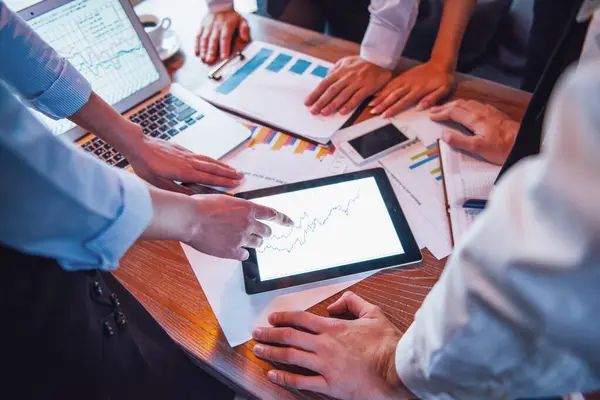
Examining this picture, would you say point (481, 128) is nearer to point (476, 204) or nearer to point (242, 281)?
point (476, 204)

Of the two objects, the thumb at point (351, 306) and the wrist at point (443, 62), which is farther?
the wrist at point (443, 62)

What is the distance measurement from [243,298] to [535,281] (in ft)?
1.42

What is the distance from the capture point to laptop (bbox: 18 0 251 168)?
0.77 metres

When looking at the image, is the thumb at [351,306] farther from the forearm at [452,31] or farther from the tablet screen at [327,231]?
the forearm at [452,31]

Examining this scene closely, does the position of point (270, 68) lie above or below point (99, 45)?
below

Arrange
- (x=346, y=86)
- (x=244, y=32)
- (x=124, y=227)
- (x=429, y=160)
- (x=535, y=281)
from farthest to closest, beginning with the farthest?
(x=244, y=32)
(x=346, y=86)
(x=429, y=160)
(x=124, y=227)
(x=535, y=281)

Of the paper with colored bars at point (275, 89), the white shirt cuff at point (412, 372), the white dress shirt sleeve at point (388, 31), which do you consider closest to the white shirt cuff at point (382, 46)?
the white dress shirt sleeve at point (388, 31)

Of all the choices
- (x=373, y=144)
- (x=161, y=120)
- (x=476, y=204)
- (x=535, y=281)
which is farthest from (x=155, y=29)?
(x=535, y=281)

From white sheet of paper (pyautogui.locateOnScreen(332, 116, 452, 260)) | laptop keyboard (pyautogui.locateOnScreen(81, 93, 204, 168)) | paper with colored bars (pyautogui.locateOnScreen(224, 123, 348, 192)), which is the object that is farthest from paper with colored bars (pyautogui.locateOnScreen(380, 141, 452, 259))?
laptop keyboard (pyautogui.locateOnScreen(81, 93, 204, 168))

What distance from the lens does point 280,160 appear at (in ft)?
2.57

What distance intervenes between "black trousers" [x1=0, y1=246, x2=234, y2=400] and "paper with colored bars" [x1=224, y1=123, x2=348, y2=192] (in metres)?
0.31

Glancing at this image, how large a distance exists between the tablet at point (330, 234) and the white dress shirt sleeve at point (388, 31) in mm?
376

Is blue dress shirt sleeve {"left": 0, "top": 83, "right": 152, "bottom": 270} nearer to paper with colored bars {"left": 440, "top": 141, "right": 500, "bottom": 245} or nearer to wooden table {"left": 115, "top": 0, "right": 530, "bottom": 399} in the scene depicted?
wooden table {"left": 115, "top": 0, "right": 530, "bottom": 399}

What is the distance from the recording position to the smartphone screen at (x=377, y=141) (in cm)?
77
